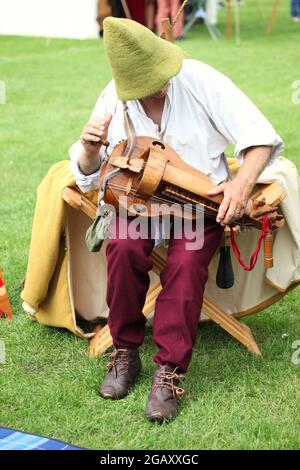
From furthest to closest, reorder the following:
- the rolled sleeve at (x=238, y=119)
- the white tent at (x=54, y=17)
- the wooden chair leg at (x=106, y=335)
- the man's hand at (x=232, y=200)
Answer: the white tent at (x=54, y=17)
the wooden chair leg at (x=106, y=335)
the rolled sleeve at (x=238, y=119)
the man's hand at (x=232, y=200)

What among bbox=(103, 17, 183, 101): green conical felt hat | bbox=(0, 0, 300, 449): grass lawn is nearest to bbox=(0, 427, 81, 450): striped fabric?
bbox=(0, 0, 300, 449): grass lawn

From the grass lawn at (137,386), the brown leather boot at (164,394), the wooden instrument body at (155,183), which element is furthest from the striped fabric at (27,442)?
the wooden instrument body at (155,183)

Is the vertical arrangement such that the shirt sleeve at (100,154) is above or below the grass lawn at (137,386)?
above

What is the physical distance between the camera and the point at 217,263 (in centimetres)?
A: 344

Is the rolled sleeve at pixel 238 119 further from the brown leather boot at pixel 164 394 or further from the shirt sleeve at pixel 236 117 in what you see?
the brown leather boot at pixel 164 394

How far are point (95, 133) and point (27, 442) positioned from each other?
3.64 ft

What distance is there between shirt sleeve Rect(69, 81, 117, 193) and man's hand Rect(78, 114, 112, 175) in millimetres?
41

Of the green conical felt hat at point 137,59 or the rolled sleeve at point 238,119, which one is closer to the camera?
the green conical felt hat at point 137,59

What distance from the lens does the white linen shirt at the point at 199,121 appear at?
299 centimetres

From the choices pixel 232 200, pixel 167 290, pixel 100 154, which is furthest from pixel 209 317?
pixel 100 154

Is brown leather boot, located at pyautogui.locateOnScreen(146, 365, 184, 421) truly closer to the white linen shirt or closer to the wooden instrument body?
the wooden instrument body

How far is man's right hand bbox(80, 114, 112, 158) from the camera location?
9.57ft

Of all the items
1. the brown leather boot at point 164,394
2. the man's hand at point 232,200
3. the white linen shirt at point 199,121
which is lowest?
the brown leather boot at point 164,394

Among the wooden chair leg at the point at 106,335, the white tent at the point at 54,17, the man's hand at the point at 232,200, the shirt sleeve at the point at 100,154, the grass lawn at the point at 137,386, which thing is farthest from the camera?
the white tent at the point at 54,17
